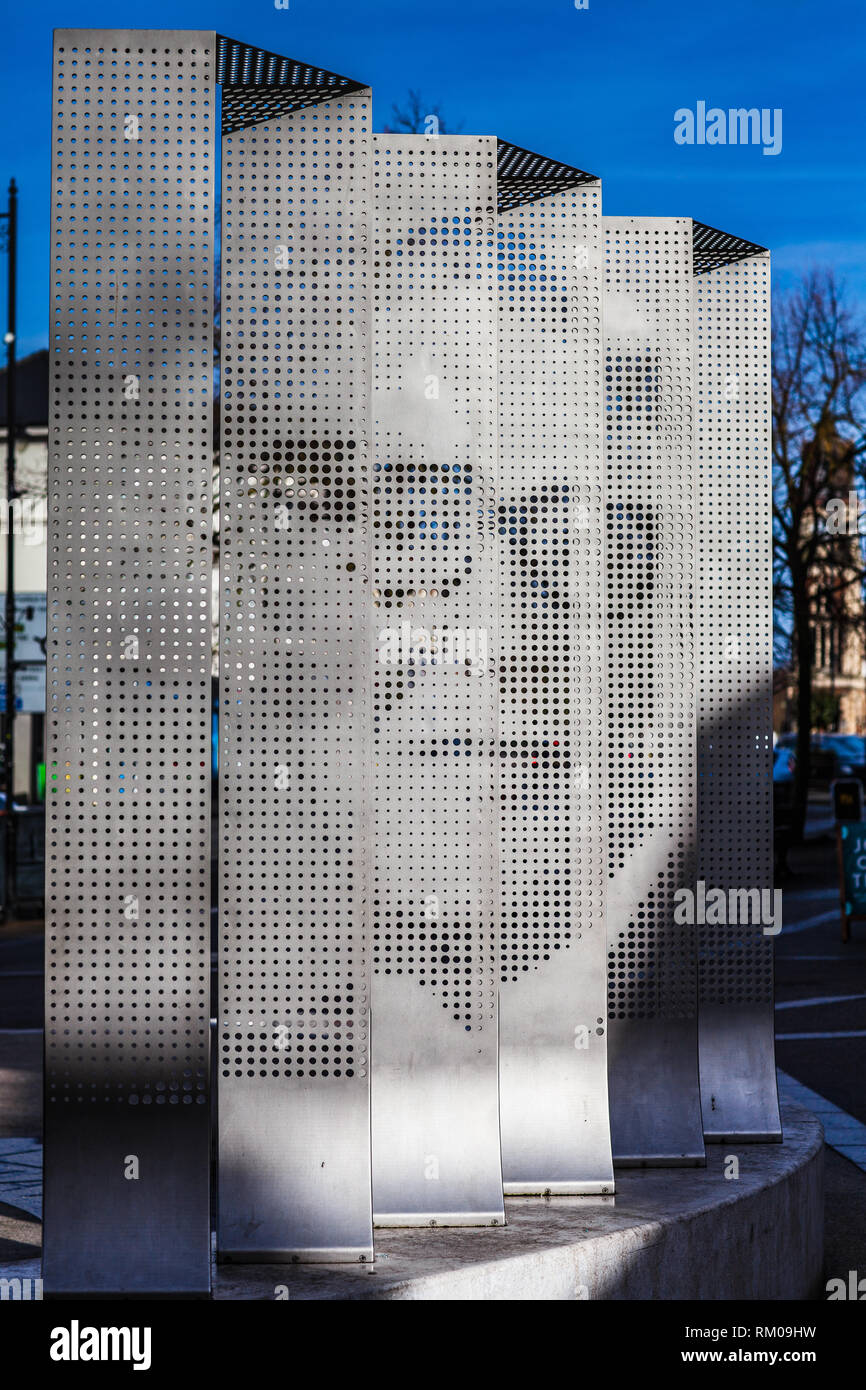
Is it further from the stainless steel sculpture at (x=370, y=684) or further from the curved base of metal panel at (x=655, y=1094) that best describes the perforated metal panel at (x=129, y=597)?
the curved base of metal panel at (x=655, y=1094)

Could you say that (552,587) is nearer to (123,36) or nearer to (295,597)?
(295,597)

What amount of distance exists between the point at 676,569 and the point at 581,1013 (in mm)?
2284

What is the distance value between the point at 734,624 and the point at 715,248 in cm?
204

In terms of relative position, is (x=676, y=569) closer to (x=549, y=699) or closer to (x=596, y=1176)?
(x=549, y=699)

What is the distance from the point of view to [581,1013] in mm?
7266

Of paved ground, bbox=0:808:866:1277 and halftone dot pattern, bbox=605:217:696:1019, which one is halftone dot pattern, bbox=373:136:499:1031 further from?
paved ground, bbox=0:808:866:1277

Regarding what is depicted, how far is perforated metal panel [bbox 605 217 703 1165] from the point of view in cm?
808

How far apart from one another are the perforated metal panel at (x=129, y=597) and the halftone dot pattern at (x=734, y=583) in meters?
3.76

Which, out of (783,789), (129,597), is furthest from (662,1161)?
(783,789)

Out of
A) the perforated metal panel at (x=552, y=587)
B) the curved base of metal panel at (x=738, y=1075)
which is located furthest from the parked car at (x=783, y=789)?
the perforated metal panel at (x=552, y=587)

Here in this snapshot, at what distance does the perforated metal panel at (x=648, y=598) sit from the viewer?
8.08 metres

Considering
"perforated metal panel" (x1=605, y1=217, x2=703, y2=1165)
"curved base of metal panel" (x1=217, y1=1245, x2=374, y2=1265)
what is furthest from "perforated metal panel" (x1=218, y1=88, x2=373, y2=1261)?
"perforated metal panel" (x1=605, y1=217, x2=703, y2=1165)
